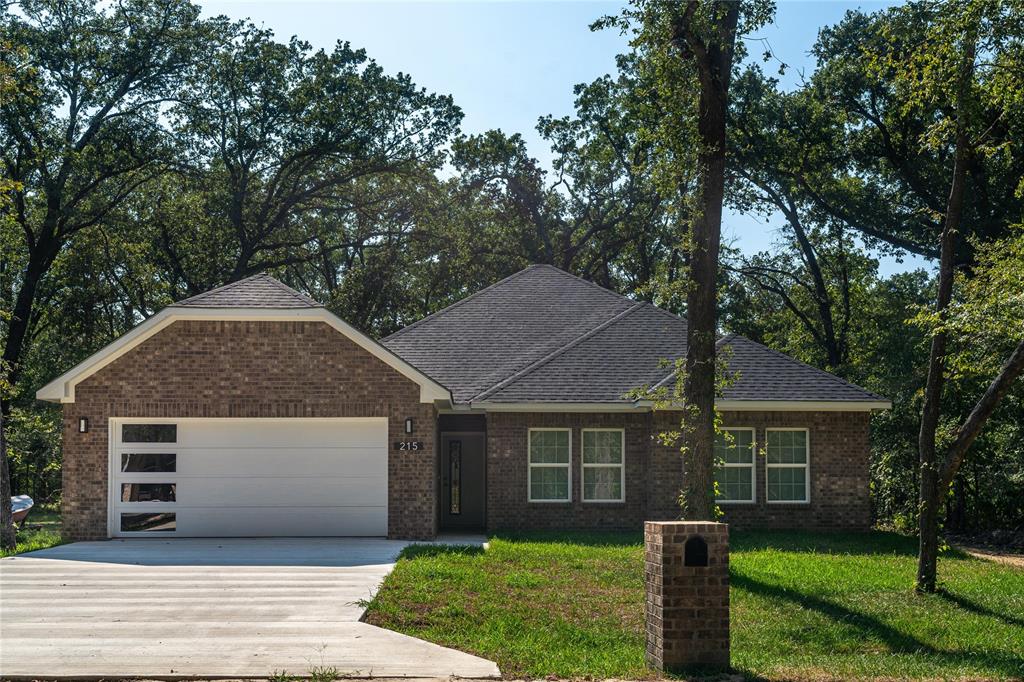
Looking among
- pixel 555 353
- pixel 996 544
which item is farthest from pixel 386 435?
pixel 996 544

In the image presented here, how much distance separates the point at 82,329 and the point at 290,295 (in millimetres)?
20771

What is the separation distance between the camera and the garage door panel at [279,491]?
18672 mm

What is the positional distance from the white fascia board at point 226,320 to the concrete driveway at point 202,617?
307cm

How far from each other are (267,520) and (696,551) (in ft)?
37.0

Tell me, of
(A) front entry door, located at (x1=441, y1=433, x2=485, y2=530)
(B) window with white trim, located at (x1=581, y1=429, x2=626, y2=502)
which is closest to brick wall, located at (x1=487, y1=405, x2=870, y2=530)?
(B) window with white trim, located at (x1=581, y1=429, x2=626, y2=502)

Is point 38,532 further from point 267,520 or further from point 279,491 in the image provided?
point 279,491

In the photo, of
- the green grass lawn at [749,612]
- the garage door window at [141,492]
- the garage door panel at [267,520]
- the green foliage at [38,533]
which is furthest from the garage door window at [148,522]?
the green grass lawn at [749,612]

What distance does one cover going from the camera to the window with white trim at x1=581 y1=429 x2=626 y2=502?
20828 mm

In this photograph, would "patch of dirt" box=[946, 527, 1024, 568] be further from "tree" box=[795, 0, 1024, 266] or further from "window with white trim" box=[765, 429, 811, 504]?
"tree" box=[795, 0, 1024, 266]

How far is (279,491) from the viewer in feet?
61.4

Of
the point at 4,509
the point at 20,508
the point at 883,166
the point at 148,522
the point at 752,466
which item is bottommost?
the point at 20,508

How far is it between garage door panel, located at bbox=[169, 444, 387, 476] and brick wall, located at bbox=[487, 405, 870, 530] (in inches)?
113

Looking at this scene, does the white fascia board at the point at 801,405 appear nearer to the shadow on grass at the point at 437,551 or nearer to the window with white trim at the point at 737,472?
the window with white trim at the point at 737,472

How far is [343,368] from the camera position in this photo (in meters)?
18.4
